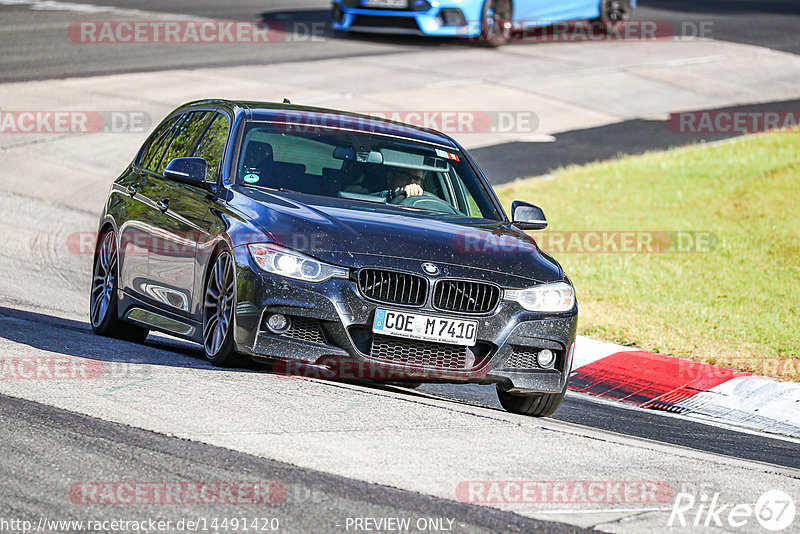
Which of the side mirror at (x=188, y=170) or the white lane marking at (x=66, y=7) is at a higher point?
the side mirror at (x=188, y=170)

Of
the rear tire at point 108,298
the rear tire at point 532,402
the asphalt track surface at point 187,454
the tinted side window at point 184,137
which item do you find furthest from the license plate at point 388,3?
the rear tire at point 532,402

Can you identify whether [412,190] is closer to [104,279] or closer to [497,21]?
[104,279]

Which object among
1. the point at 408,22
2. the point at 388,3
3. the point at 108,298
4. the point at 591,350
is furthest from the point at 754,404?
the point at 408,22

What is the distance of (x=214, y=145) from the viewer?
28.8 feet

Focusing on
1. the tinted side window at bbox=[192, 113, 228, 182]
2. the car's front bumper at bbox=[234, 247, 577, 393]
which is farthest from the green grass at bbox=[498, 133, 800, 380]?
the tinted side window at bbox=[192, 113, 228, 182]

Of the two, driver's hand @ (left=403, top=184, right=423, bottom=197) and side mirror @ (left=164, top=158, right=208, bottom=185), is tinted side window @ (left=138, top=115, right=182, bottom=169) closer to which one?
side mirror @ (left=164, top=158, right=208, bottom=185)

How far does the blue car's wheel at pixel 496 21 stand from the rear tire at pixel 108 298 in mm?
17834

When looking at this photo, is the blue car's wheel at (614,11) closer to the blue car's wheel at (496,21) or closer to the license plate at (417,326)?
the blue car's wheel at (496,21)

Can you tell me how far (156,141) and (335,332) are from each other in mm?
3338

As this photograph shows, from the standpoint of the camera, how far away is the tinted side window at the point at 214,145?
854cm

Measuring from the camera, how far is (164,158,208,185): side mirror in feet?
26.6

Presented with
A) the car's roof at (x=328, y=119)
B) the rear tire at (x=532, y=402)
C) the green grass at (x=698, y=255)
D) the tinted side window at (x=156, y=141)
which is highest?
the car's roof at (x=328, y=119)

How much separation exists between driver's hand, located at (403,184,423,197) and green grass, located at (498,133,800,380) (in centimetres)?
321

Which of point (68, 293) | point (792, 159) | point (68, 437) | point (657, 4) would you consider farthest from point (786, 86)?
point (68, 437)
